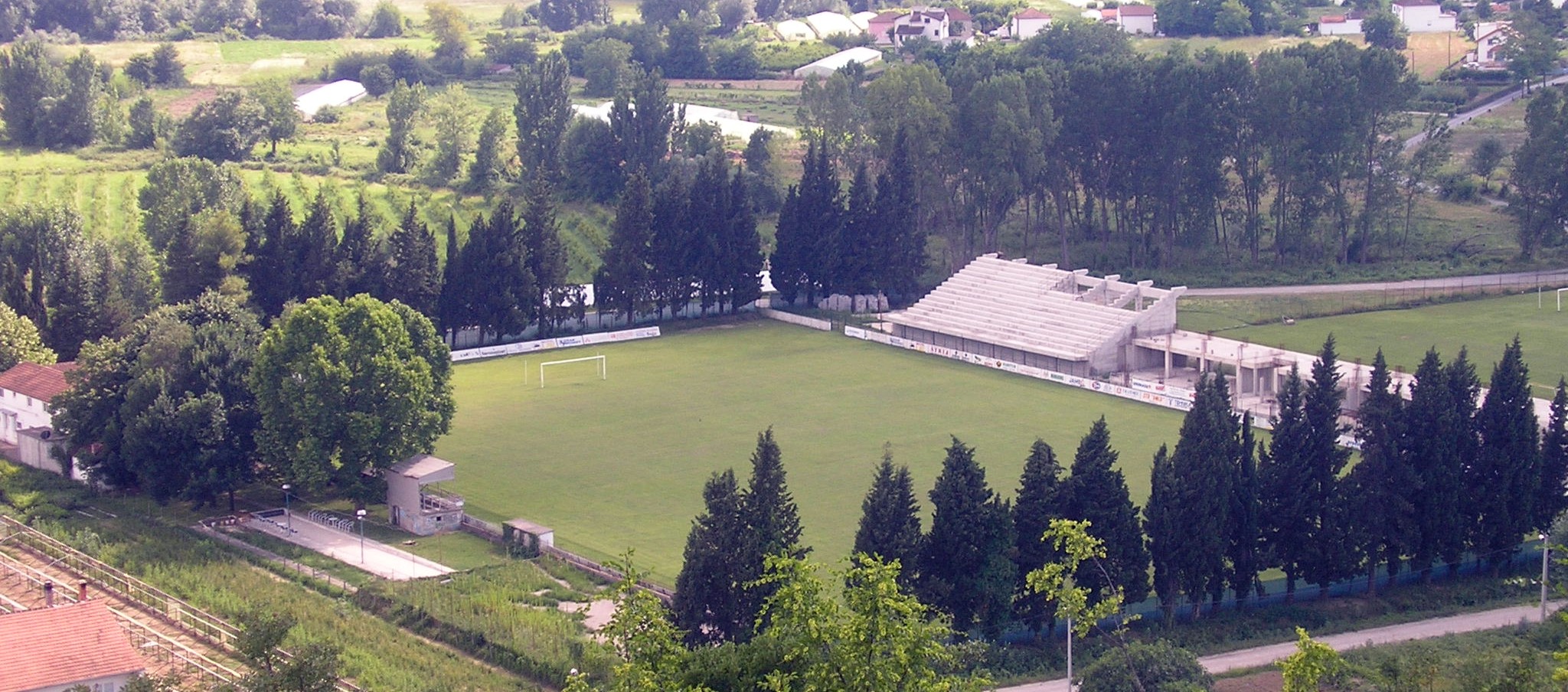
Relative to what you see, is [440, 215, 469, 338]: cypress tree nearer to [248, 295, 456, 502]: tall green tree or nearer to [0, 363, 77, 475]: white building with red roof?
[0, 363, 77, 475]: white building with red roof

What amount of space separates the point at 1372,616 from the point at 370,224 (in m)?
42.1

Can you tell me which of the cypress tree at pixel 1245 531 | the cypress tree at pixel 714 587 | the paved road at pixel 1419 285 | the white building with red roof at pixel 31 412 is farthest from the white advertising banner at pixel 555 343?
the cypress tree at pixel 1245 531

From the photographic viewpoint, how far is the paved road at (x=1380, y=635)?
1438 inches

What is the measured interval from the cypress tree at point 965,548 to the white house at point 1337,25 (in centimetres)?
9251

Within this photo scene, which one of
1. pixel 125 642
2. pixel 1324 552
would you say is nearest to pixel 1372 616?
pixel 1324 552

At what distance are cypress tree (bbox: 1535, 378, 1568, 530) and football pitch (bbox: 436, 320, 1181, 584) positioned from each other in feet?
31.8

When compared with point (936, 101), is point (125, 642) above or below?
below

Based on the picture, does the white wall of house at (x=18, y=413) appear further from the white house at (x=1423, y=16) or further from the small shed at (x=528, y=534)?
the white house at (x=1423, y=16)

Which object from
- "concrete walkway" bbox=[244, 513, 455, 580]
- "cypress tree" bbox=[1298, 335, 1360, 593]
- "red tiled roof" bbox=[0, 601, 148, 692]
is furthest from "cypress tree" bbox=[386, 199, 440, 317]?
"cypress tree" bbox=[1298, 335, 1360, 593]

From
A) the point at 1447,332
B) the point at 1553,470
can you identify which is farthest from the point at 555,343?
the point at 1553,470

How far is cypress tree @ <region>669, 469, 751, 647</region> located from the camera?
35.7 meters

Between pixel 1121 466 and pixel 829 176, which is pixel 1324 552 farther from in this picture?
pixel 829 176

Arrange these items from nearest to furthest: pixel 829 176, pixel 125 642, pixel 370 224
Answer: pixel 125 642 < pixel 370 224 < pixel 829 176

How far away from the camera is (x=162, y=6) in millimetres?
133500
